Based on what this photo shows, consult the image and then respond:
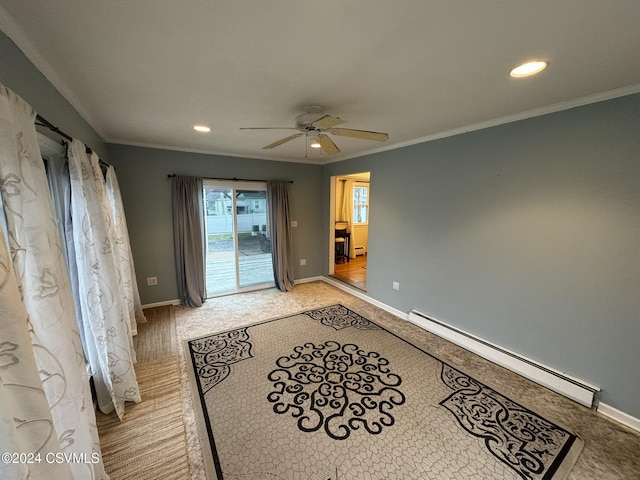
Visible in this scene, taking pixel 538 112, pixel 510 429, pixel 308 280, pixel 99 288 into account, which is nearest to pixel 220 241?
pixel 308 280

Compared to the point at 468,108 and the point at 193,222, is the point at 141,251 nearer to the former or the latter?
the point at 193,222

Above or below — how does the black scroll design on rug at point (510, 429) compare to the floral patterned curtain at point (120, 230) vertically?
below

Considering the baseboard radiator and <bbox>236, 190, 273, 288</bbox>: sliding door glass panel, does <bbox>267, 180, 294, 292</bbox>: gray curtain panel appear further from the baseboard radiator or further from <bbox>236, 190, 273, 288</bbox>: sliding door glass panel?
the baseboard radiator

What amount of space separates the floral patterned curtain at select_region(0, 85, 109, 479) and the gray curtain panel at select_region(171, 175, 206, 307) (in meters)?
2.66

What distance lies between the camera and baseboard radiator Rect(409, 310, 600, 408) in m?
2.00

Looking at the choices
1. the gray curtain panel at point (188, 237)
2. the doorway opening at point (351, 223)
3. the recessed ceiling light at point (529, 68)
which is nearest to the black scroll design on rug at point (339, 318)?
the gray curtain panel at point (188, 237)

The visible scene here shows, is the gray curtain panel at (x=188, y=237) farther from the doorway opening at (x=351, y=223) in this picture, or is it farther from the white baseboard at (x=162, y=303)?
the doorway opening at (x=351, y=223)

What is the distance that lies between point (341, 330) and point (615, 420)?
237 cm

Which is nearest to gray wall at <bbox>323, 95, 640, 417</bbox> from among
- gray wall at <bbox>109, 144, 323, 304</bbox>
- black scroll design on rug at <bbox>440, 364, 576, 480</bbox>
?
black scroll design on rug at <bbox>440, 364, 576, 480</bbox>

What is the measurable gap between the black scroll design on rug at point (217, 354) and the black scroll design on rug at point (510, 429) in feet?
6.52

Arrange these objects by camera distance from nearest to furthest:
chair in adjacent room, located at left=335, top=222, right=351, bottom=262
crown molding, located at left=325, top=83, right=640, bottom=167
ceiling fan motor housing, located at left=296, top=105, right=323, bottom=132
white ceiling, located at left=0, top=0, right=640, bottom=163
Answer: white ceiling, located at left=0, top=0, right=640, bottom=163
crown molding, located at left=325, top=83, right=640, bottom=167
ceiling fan motor housing, located at left=296, top=105, right=323, bottom=132
chair in adjacent room, located at left=335, top=222, right=351, bottom=262

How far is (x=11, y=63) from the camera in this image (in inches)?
46.6

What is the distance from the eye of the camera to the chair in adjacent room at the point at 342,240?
6.52m

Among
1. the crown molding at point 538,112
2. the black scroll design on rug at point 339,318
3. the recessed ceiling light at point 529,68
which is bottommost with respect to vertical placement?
the black scroll design on rug at point 339,318
